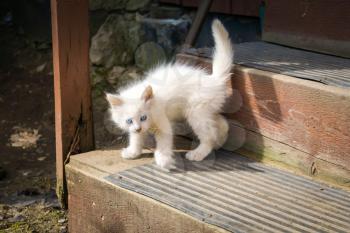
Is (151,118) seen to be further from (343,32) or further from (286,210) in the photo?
(343,32)

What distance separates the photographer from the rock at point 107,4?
5945mm

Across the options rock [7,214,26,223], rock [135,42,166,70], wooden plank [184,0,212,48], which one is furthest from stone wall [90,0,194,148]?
rock [7,214,26,223]

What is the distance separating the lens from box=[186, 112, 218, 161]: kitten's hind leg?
327 cm

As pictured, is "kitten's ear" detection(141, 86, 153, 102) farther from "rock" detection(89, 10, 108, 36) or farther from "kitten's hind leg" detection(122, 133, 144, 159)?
"rock" detection(89, 10, 108, 36)

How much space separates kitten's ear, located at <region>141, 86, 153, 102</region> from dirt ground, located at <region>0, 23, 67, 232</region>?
1197mm

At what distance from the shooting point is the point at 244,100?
11.3ft

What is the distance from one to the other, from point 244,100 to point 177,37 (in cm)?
255

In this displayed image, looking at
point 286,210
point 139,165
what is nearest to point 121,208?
point 139,165

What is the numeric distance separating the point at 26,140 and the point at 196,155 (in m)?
2.53

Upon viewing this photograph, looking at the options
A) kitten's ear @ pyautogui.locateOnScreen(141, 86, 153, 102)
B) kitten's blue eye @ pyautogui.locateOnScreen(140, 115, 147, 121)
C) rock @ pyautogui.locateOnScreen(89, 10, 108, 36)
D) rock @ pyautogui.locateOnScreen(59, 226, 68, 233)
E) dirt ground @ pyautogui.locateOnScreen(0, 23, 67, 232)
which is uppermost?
rock @ pyautogui.locateOnScreen(89, 10, 108, 36)

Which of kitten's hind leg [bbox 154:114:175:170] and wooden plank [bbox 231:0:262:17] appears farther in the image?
wooden plank [bbox 231:0:262:17]

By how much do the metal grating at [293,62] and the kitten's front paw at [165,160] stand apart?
2.84ft

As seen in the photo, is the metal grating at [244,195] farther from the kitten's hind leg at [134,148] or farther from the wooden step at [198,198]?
the kitten's hind leg at [134,148]

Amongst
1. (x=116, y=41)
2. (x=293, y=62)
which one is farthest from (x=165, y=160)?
(x=116, y=41)
